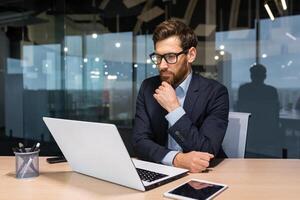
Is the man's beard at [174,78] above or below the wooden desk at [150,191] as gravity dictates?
above

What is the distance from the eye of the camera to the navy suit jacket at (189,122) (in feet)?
4.37

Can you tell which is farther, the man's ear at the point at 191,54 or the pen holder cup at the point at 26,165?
the man's ear at the point at 191,54

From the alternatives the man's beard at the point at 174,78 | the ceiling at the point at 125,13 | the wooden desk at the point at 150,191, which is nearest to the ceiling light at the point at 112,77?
the ceiling at the point at 125,13

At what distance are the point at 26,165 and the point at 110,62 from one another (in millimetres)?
3920

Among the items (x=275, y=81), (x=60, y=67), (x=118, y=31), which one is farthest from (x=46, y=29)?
(x=275, y=81)

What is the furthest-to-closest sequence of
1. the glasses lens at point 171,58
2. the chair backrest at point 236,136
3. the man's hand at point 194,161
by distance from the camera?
the chair backrest at point 236,136, the glasses lens at point 171,58, the man's hand at point 194,161

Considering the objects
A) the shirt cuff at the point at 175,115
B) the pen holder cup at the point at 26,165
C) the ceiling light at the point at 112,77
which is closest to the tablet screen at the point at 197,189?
the shirt cuff at the point at 175,115

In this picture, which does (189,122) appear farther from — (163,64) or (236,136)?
(236,136)

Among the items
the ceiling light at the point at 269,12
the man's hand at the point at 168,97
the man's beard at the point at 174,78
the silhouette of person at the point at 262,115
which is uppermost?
the ceiling light at the point at 269,12

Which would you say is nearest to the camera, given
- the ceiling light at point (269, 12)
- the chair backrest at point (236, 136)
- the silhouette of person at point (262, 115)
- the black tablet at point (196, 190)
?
the black tablet at point (196, 190)

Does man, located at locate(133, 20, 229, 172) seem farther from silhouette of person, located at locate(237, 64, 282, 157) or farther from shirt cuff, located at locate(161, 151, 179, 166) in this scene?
silhouette of person, located at locate(237, 64, 282, 157)

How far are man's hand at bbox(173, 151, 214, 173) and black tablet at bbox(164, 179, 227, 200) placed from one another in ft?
0.46

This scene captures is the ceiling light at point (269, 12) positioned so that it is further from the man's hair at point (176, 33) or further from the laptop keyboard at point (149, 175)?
the laptop keyboard at point (149, 175)

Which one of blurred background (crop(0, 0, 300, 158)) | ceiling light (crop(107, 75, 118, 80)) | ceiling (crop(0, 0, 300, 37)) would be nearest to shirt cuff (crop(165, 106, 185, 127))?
blurred background (crop(0, 0, 300, 158))
